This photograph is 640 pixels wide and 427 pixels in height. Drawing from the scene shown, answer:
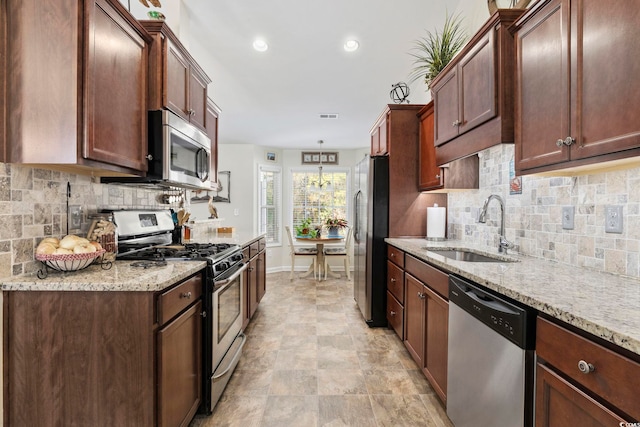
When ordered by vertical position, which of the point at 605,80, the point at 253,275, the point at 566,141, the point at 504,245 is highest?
the point at 605,80

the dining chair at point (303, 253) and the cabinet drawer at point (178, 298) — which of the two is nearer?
the cabinet drawer at point (178, 298)

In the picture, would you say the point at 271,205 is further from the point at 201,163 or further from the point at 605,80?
the point at 605,80

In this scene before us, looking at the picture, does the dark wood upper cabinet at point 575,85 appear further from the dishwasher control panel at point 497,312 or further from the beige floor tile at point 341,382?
the beige floor tile at point 341,382

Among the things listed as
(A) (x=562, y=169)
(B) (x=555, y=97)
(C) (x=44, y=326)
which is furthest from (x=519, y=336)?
(C) (x=44, y=326)

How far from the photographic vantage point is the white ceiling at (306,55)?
8.57ft

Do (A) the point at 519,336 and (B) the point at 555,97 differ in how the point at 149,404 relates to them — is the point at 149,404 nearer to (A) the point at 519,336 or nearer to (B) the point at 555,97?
(A) the point at 519,336

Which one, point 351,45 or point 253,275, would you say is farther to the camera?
point 253,275

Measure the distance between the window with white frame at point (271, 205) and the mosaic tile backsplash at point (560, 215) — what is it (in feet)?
14.6

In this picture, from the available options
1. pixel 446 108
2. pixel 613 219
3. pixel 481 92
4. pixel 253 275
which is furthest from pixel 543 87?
pixel 253 275

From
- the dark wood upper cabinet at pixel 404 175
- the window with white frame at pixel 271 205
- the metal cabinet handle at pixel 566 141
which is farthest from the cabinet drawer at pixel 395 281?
the window with white frame at pixel 271 205

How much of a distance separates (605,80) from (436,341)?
61.4 inches

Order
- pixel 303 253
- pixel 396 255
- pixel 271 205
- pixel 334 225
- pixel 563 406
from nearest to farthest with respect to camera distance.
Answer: pixel 563 406, pixel 396 255, pixel 303 253, pixel 334 225, pixel 271 205

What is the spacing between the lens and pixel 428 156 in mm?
2965

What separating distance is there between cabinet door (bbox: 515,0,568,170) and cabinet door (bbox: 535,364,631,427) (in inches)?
34.4
